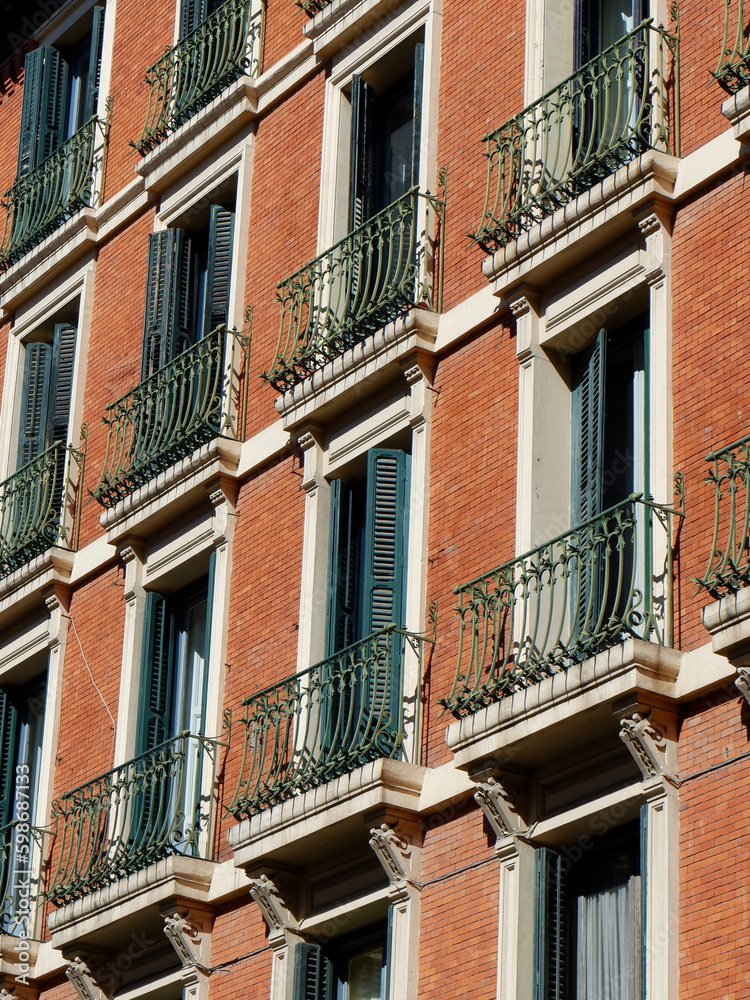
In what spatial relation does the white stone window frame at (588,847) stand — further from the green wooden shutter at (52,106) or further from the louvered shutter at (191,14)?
the green wooden shutter at (52,106)

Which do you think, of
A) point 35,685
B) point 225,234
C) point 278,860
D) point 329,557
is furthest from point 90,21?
point 278,860

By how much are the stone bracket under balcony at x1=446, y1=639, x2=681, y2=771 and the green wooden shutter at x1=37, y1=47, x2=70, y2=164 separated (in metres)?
12.7

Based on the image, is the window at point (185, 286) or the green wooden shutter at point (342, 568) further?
the window at point (185, 286)

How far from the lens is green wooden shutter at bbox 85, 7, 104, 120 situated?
87.1 ft

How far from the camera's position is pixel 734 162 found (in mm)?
16234

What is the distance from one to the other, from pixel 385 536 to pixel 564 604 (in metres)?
2.79

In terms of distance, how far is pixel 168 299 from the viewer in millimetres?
23047

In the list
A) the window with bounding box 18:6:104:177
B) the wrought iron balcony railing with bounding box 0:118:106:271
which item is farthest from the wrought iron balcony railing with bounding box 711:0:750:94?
the window with bounding box 18:6:104:177

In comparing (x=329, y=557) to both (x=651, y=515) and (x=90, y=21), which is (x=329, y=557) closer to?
(x=651, y=515)

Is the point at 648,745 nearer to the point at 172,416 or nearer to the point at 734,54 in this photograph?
the point at 734,54

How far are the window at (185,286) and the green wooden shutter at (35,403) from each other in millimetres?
2527

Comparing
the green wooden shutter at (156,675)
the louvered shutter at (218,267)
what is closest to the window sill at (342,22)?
the louvered shutter at (218,267)

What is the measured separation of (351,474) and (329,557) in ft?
2.48

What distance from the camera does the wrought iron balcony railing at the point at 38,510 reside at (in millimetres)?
23844
